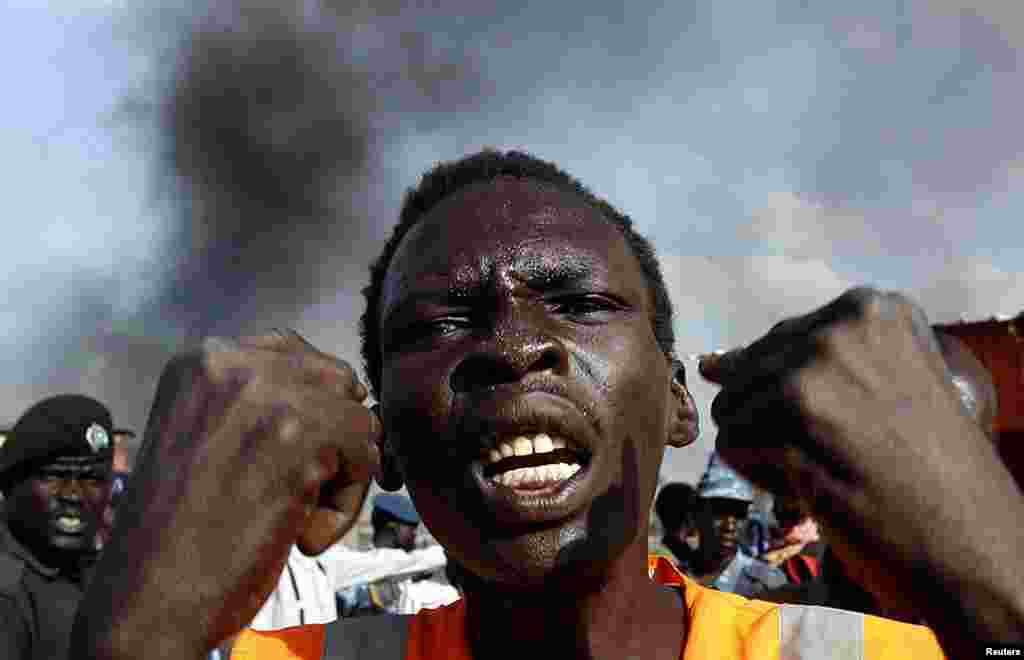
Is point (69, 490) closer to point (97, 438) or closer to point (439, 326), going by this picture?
point (97, 438)

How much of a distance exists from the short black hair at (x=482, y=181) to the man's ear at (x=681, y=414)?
69 mm

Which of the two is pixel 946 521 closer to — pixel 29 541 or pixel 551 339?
pixel 551 339

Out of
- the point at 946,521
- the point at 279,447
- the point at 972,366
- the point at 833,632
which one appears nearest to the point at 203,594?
the point at 279,447

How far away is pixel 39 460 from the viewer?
17.5 feet

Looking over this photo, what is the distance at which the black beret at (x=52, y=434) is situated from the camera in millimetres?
5316

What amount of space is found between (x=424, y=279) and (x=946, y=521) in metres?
1.11

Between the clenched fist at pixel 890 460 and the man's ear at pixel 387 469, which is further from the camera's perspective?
the man's ear at pixel 387 469

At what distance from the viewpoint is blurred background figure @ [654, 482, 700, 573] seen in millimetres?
7565

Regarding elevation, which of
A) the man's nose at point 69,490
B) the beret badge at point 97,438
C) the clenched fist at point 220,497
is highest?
the beret badge at point 97,438

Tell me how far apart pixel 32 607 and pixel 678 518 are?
455 cm

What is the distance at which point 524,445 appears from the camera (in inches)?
75.4

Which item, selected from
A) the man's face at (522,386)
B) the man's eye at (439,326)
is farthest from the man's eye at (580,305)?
the man's eye at (439,326)

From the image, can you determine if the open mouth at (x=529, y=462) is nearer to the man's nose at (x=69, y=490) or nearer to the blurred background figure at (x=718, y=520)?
the man's nose at (x=69, y=490)

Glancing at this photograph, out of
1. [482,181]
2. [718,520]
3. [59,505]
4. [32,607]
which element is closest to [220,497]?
[482,181]
